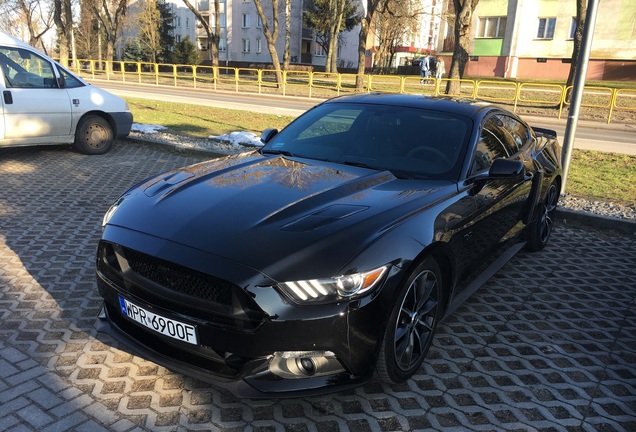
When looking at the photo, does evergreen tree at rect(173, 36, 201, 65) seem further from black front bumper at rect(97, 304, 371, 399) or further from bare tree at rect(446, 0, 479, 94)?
black front bumper at rect(97, 304, 371, 399)

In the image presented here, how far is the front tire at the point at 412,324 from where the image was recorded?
2.75 meters

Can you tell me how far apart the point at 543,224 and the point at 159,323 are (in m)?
4.17

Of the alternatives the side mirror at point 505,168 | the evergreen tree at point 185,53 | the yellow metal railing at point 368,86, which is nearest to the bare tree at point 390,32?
the yellow metal railing at point 368,86

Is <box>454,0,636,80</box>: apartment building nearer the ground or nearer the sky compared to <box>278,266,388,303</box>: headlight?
nearer the sky

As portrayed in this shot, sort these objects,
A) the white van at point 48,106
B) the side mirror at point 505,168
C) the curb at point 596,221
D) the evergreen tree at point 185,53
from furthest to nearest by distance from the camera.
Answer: the evergreen tree at point 185,53 < the white van at point 48,106 < the curb at point 596,221 < the side mirror at point 505,168

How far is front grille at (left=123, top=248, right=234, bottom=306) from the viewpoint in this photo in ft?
8.16

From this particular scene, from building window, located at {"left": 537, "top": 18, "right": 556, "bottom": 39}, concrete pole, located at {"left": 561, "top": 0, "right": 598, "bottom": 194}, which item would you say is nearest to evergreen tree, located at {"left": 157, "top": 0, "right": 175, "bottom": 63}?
building window, located at {"left": 537, "top": 18, "right": 556, "bottom": 39}

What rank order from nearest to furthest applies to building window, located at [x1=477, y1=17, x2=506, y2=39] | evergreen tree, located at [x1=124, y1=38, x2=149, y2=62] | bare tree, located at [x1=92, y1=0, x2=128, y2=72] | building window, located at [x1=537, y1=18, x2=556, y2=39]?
1. building window, located at [x1=537, y1=18, x2=556, y2=39]
2. building window, located at [x1=477, y1=17, x2=506, y2=39]
3. bare tree, located at [x1=92, y1=0, x2=128, y2=72]
4. evergreen tree, located at [x1=124, y1=38, x2=149, y2=62]

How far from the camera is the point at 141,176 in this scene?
25.6ft

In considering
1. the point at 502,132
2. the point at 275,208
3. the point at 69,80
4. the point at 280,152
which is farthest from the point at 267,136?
the point at 69,80

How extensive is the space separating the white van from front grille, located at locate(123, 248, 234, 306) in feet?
21.2

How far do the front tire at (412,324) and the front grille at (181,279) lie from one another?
866mm

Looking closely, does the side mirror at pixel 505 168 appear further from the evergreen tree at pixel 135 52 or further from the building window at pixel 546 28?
the evergreen tree at pixel 135 52

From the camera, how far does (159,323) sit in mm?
2650
